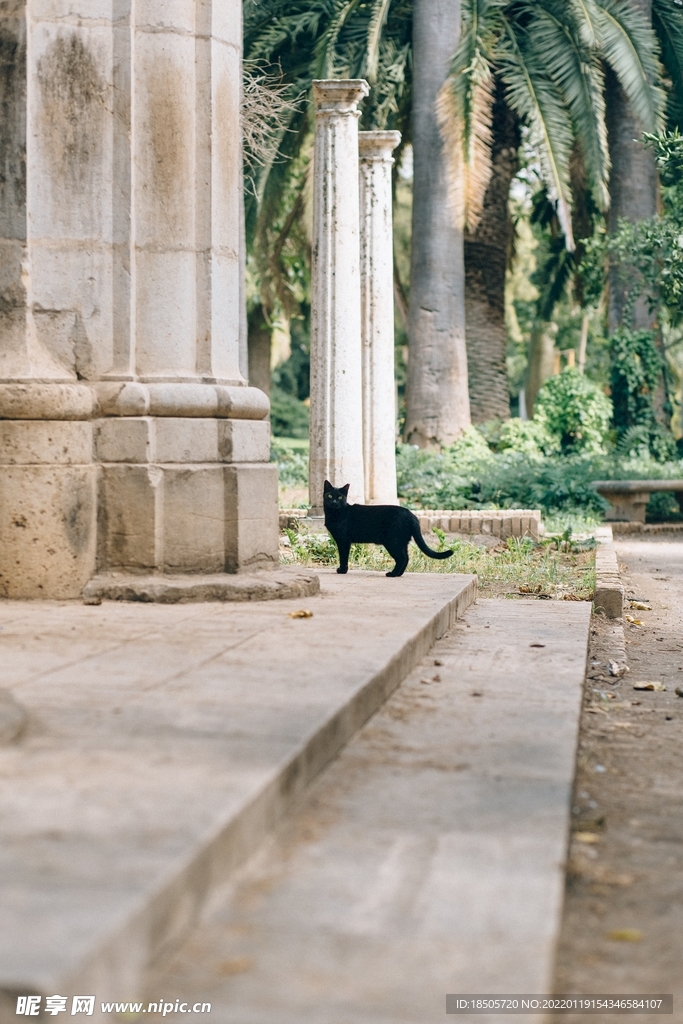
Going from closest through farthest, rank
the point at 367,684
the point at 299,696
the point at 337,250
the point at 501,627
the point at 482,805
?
the point at 482,805 < the point at 299,696 < the point at 367,684 < the point at 501,627 < the point at 337,250

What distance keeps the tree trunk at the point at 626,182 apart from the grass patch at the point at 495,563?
10.2 metres

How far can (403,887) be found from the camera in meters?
2.60

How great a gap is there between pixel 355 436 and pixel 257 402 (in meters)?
5.37

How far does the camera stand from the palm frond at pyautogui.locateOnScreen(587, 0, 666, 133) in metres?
18.0

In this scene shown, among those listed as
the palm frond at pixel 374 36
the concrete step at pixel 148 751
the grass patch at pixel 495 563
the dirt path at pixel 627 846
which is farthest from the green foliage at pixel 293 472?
the concrete step at pixel 148 751

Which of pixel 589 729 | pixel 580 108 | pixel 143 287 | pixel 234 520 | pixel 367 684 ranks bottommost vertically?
pixel 589 729

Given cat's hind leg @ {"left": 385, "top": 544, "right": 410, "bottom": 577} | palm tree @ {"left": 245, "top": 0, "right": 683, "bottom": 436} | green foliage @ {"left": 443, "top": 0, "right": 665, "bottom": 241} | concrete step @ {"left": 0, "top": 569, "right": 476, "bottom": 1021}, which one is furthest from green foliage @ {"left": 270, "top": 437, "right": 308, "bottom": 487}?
concrete step @ {"left": 0, "top": 569, "right": 476, "bottom": 1021}

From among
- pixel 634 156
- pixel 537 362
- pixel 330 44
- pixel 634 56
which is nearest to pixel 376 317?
pixel 330 44

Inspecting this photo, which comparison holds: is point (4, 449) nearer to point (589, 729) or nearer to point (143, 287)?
point (143, 287)

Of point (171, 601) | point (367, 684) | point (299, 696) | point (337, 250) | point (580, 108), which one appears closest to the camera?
point (299, 696)

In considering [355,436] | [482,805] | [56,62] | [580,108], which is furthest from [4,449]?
[580,108]

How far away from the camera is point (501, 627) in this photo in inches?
256

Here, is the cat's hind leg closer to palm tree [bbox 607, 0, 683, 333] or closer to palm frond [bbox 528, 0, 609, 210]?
palm frond [bbox 528, 0, 609, 210]

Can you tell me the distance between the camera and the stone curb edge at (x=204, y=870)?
1993mm
